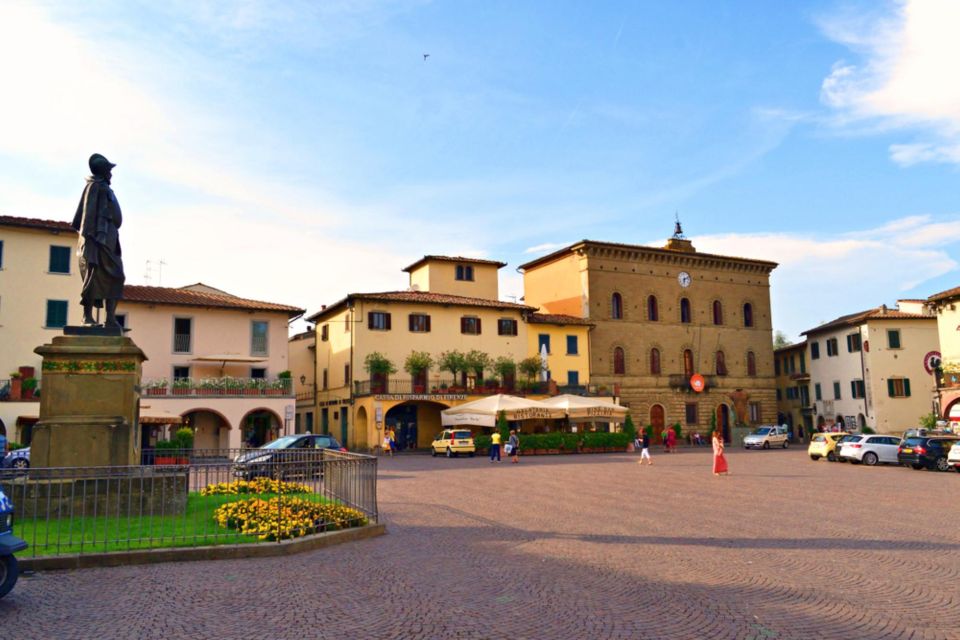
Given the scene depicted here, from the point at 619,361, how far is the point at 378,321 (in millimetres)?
18034

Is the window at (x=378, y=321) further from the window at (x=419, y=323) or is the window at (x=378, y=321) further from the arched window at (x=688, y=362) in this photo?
the arched window at (x=688, y=362)

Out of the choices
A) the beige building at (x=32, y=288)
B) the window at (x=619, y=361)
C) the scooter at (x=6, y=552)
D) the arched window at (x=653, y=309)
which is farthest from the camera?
the arched window at (x=653, y=309)

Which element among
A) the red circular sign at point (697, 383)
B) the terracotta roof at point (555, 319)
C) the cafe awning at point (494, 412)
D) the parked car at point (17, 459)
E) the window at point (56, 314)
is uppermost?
the terracotta roof at point (555, 319)

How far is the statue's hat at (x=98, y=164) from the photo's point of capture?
12375 millimetres

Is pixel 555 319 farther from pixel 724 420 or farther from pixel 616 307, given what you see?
pixel 724 420

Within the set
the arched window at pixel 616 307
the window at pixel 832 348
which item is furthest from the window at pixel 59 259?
the window at pixel 832 348

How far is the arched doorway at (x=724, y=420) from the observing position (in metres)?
55.8

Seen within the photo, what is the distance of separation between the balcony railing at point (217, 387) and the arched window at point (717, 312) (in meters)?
33.5

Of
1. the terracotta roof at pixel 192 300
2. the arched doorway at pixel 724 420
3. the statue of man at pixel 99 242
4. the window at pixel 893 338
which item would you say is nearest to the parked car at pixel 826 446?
the arched doorway at pixel 724 420

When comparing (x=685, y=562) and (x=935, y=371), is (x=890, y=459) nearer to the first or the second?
(x=935, y=371)

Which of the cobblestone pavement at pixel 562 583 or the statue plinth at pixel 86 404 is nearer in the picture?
the cobblestone pavement at pixel 562 583

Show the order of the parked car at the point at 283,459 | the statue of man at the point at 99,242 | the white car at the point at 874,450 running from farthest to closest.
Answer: the white car at the point at 874,450 → the statue of man at the point at 99,242 → the parked car at the point at 283,459

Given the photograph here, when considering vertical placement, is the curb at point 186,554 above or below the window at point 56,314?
below

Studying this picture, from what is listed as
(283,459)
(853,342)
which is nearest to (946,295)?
(853,342)
